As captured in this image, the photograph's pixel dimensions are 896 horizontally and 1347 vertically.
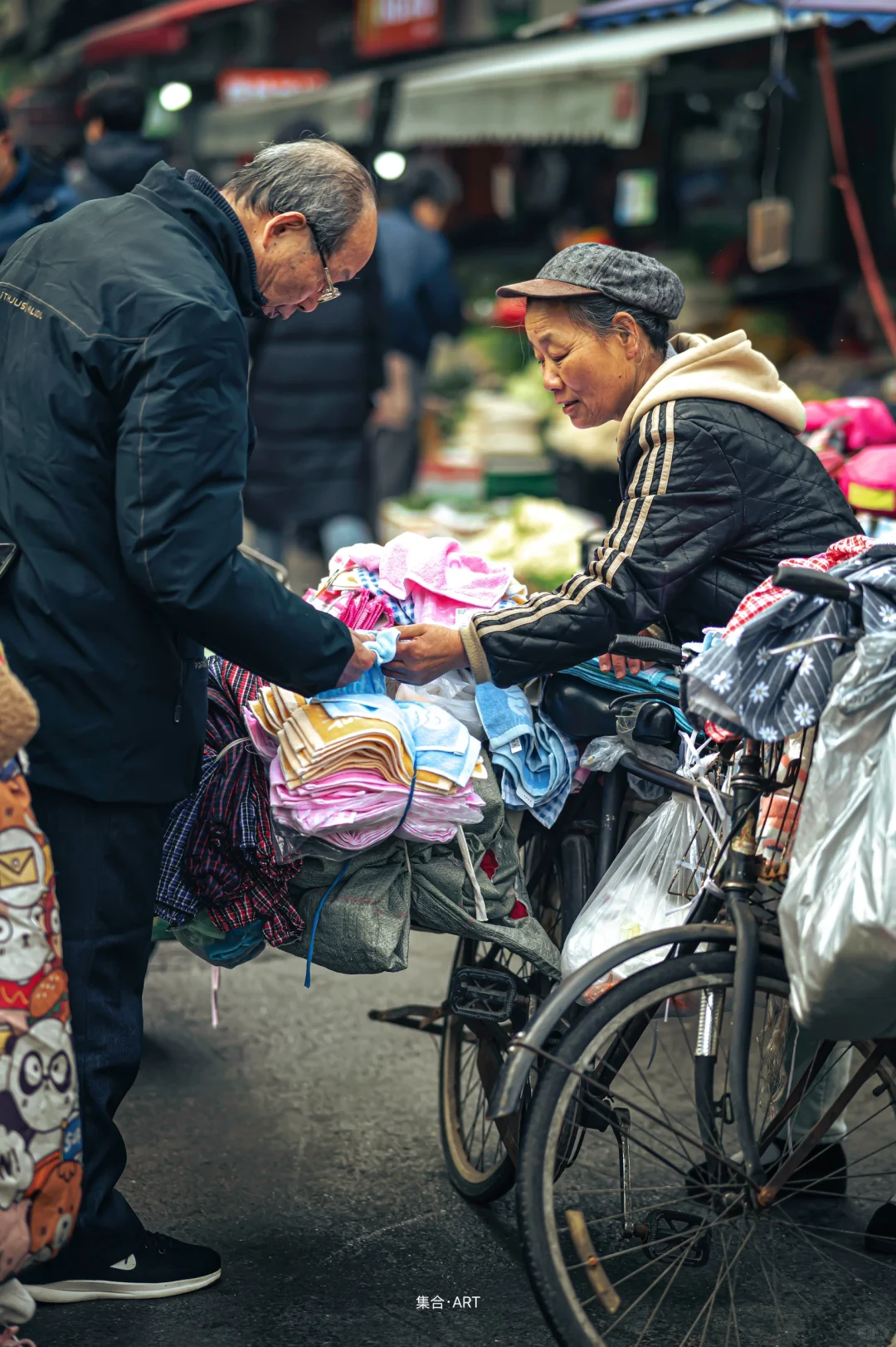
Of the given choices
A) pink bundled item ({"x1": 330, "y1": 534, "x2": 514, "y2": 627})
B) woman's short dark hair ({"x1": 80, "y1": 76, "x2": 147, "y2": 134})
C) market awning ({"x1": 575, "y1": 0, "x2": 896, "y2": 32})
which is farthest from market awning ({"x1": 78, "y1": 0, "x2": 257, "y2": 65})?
pink bundled item ({"x1": 330, "y1": 534, "x2": 514, "y2": 627})

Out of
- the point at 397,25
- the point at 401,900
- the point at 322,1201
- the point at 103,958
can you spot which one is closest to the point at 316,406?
the point at 322,1201

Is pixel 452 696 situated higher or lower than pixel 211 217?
lower

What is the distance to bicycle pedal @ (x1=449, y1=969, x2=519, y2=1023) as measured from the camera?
304 centimetres

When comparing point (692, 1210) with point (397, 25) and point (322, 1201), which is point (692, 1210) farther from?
point (397, 25)

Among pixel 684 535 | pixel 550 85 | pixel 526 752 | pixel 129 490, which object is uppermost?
pixel 550 85

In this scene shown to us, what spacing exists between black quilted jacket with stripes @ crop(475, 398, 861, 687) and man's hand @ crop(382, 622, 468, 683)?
0.06 meters

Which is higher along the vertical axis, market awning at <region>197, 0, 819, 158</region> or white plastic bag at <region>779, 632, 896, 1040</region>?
market awning at <region>197, 0, 819, 158</region>

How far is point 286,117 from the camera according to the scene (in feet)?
36.8

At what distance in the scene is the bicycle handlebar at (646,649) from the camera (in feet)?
9.46

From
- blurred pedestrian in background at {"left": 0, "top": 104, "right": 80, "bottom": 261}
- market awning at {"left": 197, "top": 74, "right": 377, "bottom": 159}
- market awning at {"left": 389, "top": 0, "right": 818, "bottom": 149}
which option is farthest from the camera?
market awning at {"left": 197, "top": 74, "right": 377, "bottom": 159}

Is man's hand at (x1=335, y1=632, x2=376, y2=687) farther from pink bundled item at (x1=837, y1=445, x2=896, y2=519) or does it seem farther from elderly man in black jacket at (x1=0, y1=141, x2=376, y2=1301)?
pink bundled item at (x1=837, y1=445, x2=896, y2=519)

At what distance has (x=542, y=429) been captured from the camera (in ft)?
31.4

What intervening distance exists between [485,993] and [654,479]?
1.08 meters

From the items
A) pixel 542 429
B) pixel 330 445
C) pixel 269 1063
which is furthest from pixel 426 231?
pixel 269 1063
